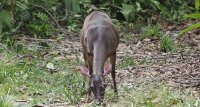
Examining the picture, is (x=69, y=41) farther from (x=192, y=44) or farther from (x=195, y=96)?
(x=195, y=96)

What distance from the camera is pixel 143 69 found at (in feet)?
32.5

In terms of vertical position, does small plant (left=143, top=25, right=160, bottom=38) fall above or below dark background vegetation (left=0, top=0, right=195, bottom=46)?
below

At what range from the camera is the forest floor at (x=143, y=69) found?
281 inches

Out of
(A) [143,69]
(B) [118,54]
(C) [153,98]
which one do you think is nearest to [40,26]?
(B) [118,54]

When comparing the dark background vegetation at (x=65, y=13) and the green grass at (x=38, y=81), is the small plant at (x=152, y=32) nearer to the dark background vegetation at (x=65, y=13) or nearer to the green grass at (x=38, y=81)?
the dark background vegetation at (x=65, y=13)

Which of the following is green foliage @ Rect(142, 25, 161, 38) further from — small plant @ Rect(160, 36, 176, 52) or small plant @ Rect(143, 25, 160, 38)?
small plant @ Rect(160, 36, 176, 52)

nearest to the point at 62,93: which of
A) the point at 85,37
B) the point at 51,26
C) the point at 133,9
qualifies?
the point at 85,37

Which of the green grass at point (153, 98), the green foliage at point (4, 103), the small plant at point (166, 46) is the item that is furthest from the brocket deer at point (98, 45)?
the small plant at point (166, 46)

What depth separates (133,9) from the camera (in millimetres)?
14438

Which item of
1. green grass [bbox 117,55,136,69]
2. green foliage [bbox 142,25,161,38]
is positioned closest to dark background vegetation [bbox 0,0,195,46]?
green foliage [bbox 142,25,161,38]

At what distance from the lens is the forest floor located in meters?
7.15

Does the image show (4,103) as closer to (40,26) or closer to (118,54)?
(118,54)

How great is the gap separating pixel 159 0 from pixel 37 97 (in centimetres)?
855

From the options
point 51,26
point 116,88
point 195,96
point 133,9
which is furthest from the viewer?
point 133,9
